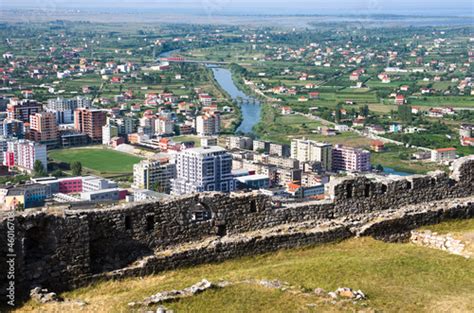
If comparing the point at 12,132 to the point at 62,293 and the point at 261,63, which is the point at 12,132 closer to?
the point at 261,63

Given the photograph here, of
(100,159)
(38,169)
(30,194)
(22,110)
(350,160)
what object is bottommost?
(100,159)

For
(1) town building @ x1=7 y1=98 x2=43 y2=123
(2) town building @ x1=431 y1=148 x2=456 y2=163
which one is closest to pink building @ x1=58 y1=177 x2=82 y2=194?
(2) town building @ x1=431 y1=148 x2=456 y2=163

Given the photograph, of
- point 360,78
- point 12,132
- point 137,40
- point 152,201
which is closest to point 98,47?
point 137,40

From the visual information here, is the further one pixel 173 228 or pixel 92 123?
pixel 92 123

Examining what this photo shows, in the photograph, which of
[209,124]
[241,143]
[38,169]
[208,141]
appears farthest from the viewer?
[209,124]

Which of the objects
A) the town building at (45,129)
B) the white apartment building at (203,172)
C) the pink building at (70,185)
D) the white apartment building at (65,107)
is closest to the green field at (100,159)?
the town building at (45,129)

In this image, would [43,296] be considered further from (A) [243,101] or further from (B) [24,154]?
(A) [243,101]

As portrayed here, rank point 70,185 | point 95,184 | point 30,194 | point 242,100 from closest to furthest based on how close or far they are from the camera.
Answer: point 30,194 < point 95,184 < point 70,185 < point 242,100

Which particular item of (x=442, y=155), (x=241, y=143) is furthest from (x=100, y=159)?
(x=442, y=155)

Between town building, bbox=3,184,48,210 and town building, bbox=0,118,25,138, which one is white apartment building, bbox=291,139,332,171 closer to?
town building, bbox=3,184,48,210
